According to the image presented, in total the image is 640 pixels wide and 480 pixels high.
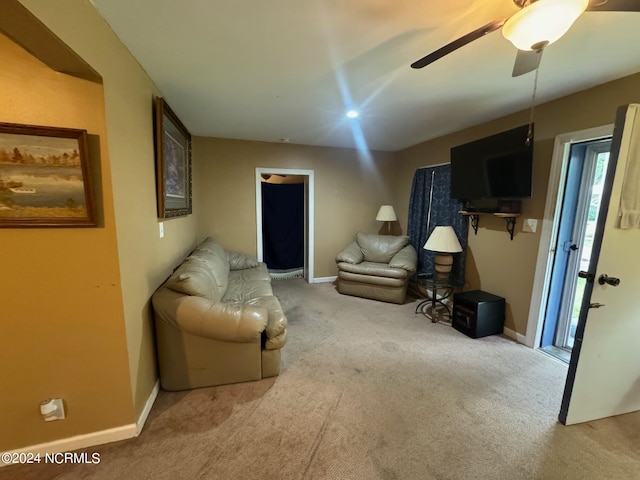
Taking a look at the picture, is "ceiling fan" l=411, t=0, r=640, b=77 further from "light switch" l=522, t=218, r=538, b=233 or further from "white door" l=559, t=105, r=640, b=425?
"light switch" l=522, t=218, r=538, b=233

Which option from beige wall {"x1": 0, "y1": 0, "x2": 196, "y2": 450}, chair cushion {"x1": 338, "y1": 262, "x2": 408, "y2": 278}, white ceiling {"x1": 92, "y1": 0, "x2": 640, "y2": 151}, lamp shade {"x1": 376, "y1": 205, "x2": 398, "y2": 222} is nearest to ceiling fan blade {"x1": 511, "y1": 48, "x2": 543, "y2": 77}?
white ceiling {"x1": 92, "y1": 0, "x2": 640, "y2": 151}

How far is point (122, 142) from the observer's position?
59.2 inches

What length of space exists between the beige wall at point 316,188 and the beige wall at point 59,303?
266cm

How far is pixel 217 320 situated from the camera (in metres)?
1.88

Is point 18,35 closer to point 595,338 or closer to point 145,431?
point 145,431

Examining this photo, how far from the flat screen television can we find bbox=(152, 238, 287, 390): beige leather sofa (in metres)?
2.38

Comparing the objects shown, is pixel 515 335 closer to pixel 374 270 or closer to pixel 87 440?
pixel 374 270

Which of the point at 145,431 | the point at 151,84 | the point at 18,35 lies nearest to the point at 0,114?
the point at 18,35

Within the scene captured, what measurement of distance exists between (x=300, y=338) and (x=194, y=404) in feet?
3.71

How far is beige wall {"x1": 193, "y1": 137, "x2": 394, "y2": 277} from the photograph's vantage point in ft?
13.1

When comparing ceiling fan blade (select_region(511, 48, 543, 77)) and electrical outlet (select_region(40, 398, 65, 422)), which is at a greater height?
ceiling fan blade (select_region(511, 48, 543, 77))

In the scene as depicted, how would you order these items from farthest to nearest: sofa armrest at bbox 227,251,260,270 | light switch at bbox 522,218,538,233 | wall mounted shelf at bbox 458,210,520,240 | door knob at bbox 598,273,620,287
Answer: sofa armrest at bbox 227,251,260,270, wall mounted shelf at bbox 458,210,520,240, light switch at bbox 522,218,538,233, door knob at bbox 598,273,620,287

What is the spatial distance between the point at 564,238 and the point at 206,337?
325cm

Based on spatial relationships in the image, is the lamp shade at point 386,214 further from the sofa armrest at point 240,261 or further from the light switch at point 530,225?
the sofa armrest at point 240,261
